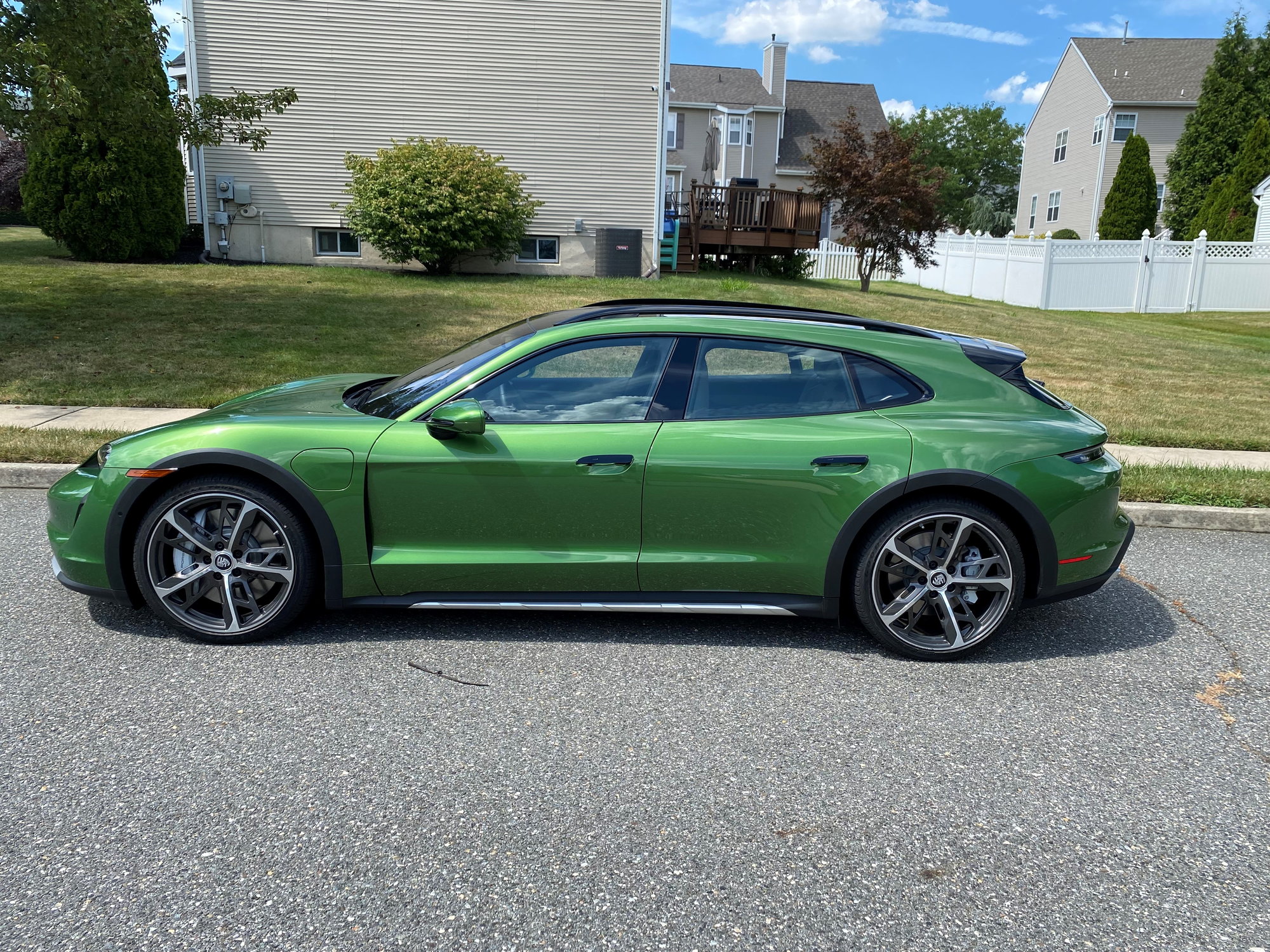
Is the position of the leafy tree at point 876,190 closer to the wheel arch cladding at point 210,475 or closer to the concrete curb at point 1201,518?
the concrete curb at point 1201,518

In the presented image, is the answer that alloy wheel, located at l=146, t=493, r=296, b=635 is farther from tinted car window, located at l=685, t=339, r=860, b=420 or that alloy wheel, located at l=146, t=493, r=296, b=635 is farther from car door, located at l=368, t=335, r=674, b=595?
tinted car window, located at l=685, t=339, r=860, b=420

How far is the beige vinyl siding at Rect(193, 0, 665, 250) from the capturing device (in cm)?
2086

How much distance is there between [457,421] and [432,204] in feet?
51.6

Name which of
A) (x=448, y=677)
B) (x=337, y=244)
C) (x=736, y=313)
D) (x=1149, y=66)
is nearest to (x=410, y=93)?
(x=337, y=244)

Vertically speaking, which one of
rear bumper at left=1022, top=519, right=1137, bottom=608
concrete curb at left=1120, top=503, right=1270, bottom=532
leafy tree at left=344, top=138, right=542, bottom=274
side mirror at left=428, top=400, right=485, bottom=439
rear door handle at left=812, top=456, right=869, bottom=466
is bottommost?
concrete curb at left=1120, top=503, right=1270, bottom=532

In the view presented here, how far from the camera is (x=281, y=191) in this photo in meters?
21.4

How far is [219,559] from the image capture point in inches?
169

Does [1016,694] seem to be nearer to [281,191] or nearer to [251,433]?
[251,433]

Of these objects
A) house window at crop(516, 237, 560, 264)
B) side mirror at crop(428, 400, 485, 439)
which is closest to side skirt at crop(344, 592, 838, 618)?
side mirror at crop(428, 400, 485, 439)

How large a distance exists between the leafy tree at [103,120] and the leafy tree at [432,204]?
2.97m

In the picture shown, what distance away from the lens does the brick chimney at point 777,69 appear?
44.0m

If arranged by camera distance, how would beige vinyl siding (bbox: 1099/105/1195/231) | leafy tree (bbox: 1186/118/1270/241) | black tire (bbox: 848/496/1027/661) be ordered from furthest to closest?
beige vinyl siding (bbox: 1099/105/1195/231)
leafy tree (bbox: 1186/118/1270/241)
black tire (bbox: 848/496/1027/661)

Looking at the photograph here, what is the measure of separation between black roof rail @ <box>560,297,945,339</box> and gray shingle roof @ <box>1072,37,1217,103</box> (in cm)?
3923

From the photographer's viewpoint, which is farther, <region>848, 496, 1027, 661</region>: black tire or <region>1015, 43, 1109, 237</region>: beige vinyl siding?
<region>1015, 43, 1109, 237</region>: beige vinyl siding
